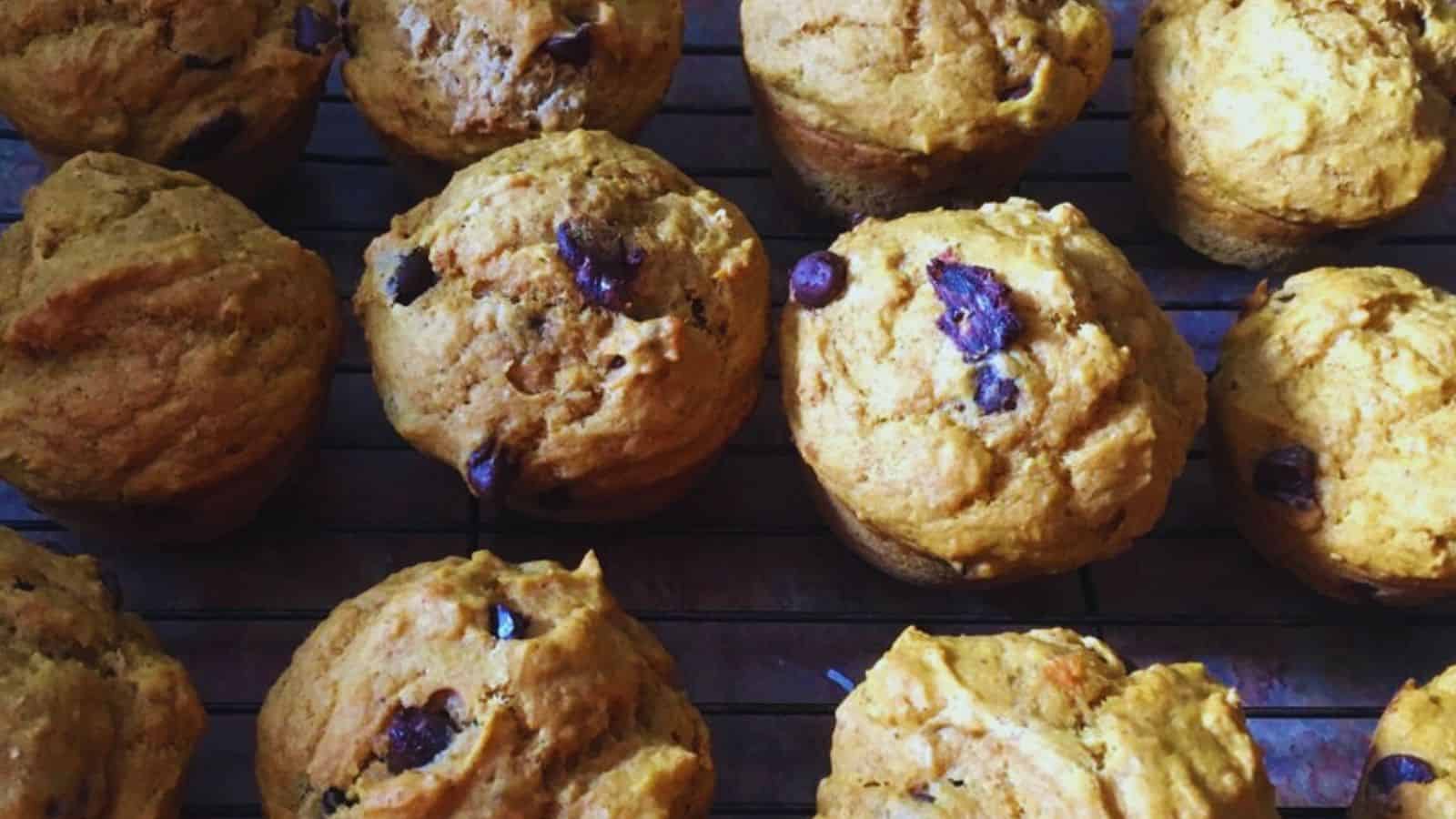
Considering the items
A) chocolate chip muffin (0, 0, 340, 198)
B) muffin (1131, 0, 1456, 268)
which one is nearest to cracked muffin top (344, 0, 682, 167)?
chocolate chip muffin (0, 0, 340, 198)

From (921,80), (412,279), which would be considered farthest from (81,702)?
(921,80)

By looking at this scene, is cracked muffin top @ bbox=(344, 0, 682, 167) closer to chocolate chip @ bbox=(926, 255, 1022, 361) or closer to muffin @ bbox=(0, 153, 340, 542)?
muffin @ bbox=(0, 153, 340, 542)

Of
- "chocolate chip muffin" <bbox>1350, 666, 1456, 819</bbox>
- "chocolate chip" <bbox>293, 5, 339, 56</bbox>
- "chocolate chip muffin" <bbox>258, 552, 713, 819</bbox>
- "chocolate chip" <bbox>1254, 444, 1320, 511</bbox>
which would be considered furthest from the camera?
"chocolate chip" <bbox>293, 5, 339, 56</bbox>

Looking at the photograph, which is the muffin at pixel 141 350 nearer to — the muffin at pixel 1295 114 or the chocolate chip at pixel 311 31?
the chocolate chip at pixel 311 31

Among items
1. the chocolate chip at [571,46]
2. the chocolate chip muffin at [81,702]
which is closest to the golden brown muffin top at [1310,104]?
the chocolate chip at [571,46]

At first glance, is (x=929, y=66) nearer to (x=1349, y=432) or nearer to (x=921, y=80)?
(x=921, y=80)

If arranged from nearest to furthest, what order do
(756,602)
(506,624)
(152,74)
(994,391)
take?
(506,624)
(994,391)
(152,74)
(756,602)

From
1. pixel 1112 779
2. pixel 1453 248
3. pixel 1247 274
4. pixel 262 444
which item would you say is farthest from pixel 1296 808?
pixel 262 444
